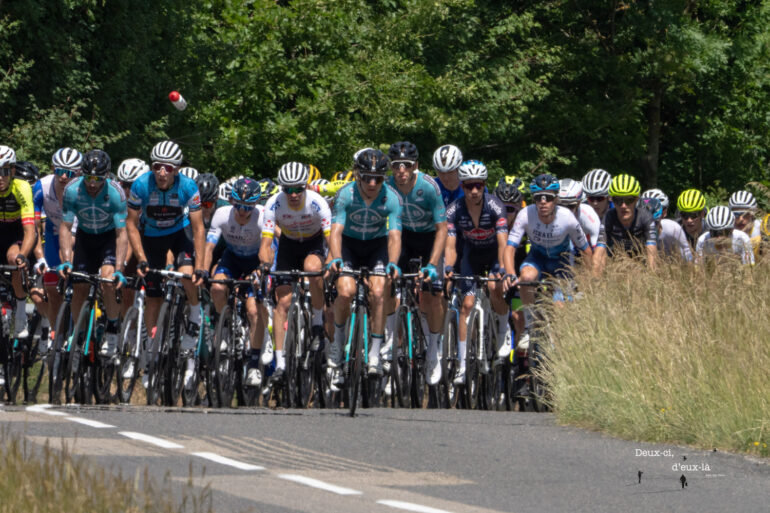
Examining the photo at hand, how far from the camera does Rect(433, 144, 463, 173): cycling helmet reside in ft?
52.0

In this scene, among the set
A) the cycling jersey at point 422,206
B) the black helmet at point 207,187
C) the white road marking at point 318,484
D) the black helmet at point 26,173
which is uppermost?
the black helmet at point 26,173

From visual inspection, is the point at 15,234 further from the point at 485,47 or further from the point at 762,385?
the point at 485,47

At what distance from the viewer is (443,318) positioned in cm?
1526

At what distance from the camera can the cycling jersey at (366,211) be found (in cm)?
1384

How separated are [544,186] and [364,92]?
50.9 ft

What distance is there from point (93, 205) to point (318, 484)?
6.24 meters

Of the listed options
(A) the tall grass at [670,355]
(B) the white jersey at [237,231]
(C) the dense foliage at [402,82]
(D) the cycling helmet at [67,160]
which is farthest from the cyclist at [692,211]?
(C) the dense foliage at [402,82]

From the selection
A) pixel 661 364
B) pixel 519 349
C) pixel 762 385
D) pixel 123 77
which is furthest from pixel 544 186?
pixel 123 77

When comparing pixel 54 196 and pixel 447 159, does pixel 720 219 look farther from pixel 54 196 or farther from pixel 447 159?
pixel 54 196

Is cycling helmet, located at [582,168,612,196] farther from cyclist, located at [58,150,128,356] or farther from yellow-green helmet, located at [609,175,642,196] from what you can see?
cyclist, located at [58,150,128,356]

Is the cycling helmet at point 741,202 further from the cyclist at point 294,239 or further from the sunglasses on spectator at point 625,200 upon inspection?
the cyclist at point 294,239

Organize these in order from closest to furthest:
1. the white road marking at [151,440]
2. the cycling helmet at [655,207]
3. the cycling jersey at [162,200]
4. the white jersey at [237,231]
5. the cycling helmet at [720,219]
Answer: the white road marking at [151,440] < the cycling jersey at [162,200] < the white jersey at [237,231] < the cycling helmet at [720,219] < the cycling helmet at [655,207]

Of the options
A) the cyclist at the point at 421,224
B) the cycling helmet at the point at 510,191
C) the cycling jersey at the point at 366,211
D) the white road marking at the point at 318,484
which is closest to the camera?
the white road marking at the point at 318,484

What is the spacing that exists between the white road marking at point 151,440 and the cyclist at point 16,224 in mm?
4419
